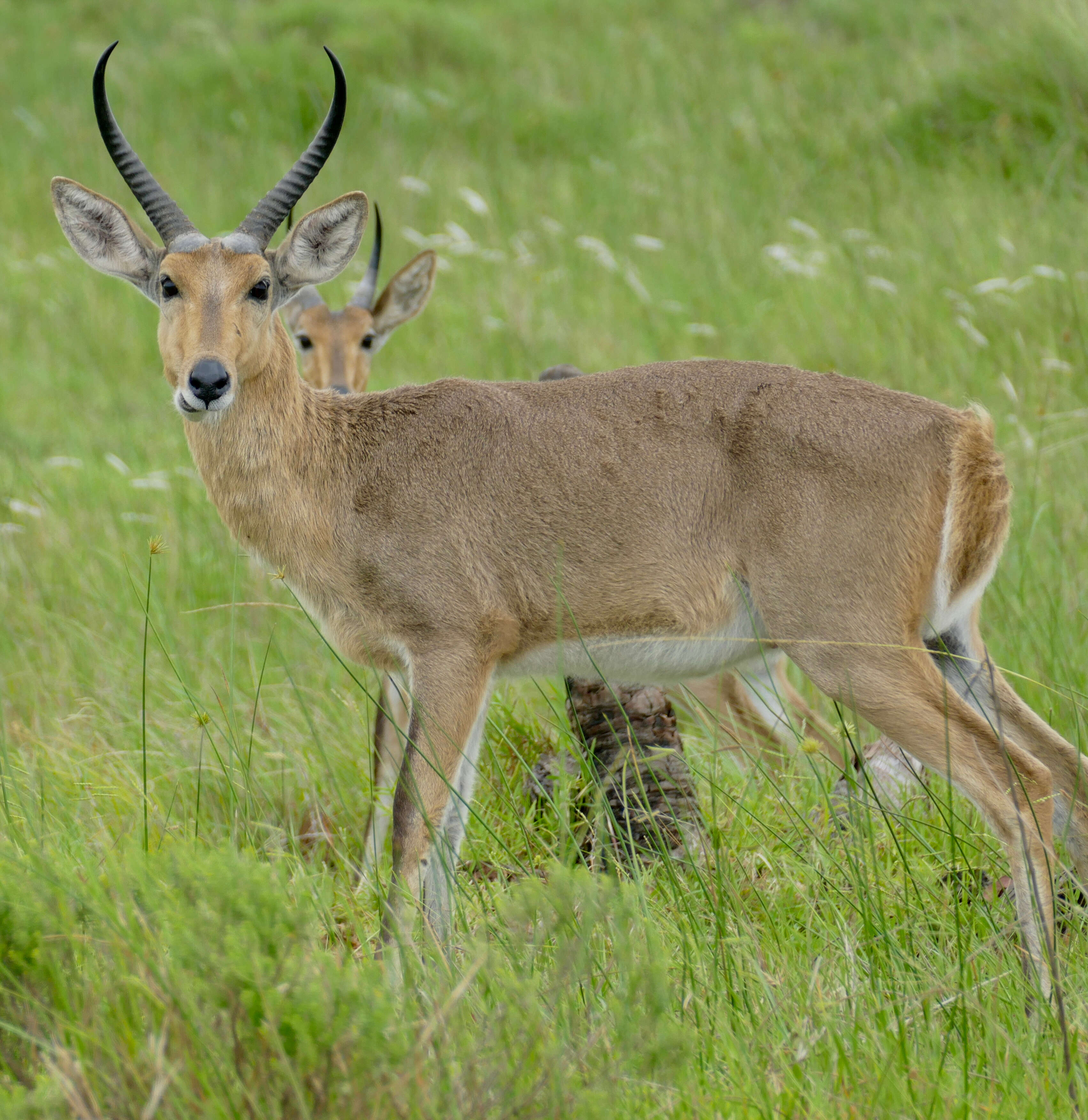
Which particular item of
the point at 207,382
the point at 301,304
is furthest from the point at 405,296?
the point at 207,382

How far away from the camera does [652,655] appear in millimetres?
4129

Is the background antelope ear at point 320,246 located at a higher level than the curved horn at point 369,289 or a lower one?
higher

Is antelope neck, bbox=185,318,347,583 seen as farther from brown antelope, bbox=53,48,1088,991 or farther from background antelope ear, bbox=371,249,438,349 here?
background antelope ear, bbox=371,249,438,349

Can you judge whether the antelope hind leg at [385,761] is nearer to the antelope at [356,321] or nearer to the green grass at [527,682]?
the green grass at [527,682]

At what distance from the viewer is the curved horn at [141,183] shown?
4293mm

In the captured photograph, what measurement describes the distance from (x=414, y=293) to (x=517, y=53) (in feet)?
27.9

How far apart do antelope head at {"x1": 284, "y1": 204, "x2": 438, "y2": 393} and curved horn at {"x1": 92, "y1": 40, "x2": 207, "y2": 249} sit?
2.18m

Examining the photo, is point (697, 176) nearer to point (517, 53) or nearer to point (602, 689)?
point (517, 53)

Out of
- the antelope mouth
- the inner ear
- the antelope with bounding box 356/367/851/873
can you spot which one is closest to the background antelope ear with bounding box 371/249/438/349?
the inner ear

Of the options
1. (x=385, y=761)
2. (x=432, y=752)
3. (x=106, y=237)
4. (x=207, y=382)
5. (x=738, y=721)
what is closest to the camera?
(x=432, y=752)

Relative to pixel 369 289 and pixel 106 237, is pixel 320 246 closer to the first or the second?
pixel 106 237

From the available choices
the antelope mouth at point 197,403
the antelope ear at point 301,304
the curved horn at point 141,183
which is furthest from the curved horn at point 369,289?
the antelope mouth at point 197,403

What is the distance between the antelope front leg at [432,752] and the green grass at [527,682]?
0.51ft

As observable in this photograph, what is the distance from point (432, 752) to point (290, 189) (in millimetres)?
1940
